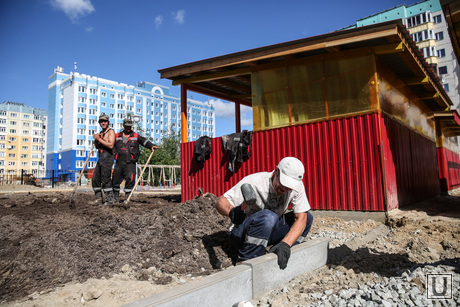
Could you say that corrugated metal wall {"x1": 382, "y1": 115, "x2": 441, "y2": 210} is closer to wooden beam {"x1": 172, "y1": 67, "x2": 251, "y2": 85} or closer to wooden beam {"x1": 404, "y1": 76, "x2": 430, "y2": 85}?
wooden beam {"x1": 404, "y1": 76, "x2": 430, "y2": 85}

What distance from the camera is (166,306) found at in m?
1.88

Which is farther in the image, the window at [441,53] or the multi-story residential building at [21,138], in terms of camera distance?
the multi-story residential building at [21,138]

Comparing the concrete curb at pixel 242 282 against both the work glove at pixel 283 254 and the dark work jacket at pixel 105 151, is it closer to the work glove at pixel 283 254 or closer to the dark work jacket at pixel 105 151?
the work glove at pixel 283 254

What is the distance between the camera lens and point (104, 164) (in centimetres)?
692

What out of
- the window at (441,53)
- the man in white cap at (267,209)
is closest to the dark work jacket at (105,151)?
the man in white cap at (267,209)

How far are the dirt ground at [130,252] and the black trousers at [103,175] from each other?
139cm

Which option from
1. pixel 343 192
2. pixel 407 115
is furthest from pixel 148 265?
pixel 407 115

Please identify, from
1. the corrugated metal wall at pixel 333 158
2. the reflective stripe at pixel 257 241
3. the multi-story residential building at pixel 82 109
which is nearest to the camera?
the reflective stripe at pixel 257 241

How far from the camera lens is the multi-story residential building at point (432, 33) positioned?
40.8 meters

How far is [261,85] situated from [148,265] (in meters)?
5.92

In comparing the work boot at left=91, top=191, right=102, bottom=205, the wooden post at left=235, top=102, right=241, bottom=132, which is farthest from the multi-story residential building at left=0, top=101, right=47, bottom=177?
the work boot at left=91, top=191, right=102, bottom=205

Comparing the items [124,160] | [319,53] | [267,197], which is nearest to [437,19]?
[319,53]

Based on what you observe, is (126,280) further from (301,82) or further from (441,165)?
(441,165)

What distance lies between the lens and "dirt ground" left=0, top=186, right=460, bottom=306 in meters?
2.86
